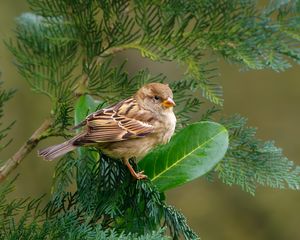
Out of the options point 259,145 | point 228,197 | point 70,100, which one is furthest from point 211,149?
point 228,197

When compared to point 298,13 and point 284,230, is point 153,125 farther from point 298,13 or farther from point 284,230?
point 284,230

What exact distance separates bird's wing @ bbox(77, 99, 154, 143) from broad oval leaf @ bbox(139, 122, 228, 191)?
0.80 feet

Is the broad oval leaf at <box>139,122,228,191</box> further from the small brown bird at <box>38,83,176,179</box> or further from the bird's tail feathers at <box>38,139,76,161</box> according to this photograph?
the bird's tail feathers at <box>38,139,76,161</box>

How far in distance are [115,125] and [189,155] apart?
0.52 meters

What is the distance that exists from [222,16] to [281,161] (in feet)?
1.52

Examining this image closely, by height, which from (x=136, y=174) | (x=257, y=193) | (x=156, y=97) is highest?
(x=136, y=174)

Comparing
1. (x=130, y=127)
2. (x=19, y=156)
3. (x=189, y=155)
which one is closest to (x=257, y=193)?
(x=130, y=127)

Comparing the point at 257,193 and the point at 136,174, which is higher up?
the point at 136,174

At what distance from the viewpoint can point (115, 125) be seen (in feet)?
7.31

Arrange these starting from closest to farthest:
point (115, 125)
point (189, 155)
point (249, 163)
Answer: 1. point (189, 155)
2. point (249, 163)
3. point (115, 125)

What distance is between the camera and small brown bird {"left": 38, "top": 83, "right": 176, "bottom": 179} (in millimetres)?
1960

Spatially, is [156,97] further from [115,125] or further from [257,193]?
[257,193]

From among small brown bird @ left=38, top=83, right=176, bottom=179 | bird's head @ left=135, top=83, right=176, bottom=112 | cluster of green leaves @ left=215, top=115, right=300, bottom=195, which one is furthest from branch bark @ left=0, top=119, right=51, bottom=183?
cluster of green leaves @ left=215, top=115, right=300, bottom=195

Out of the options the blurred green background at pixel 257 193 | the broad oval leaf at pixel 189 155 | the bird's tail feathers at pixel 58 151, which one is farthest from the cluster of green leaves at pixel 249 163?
the blurred green background at pixel 257 193
